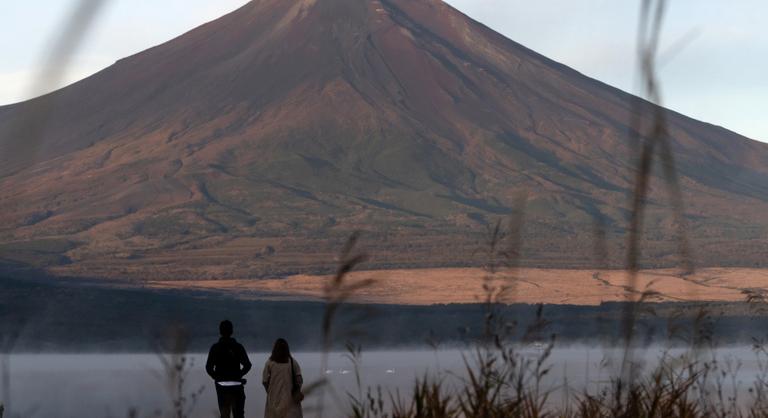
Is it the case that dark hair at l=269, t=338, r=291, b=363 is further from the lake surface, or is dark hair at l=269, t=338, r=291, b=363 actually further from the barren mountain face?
the barren mountain face

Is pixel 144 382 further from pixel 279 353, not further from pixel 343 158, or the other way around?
pixel 343 158

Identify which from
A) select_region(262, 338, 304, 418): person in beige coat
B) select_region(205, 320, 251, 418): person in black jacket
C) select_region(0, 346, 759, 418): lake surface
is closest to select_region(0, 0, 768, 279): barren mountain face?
select_region(0, 346, 759, 418): lake surface

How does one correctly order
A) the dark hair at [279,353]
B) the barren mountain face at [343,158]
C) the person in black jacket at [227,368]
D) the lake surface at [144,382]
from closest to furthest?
the dark hair at [279,353]
the person in black jacket at [227,368]
the lake surface at [144,382]
the barren mountain face at [343,158]

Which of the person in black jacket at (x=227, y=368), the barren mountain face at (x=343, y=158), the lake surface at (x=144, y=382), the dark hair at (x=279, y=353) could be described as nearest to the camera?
the dark hair at (x=279, y=353)

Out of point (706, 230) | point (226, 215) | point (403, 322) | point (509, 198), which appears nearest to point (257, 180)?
point (226, 215)

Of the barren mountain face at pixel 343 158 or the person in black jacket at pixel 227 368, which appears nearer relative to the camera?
the person in black jacket at pixel 227 368

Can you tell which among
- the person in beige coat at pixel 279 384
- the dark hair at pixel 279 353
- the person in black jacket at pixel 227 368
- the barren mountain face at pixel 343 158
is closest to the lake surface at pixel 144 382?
the person in black jacket at pixel 227 368

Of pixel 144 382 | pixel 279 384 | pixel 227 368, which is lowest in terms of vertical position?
pixel 279 384

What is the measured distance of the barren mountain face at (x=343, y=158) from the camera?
10400 centimetres

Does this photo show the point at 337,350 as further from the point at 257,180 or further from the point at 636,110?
the point at 257,180

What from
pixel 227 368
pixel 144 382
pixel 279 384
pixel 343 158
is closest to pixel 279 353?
pixel 279 384

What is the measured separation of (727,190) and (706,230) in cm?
2063

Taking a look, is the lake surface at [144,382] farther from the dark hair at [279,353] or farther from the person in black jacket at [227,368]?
the dark hair at [279,353]

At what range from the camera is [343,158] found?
5305 inches
